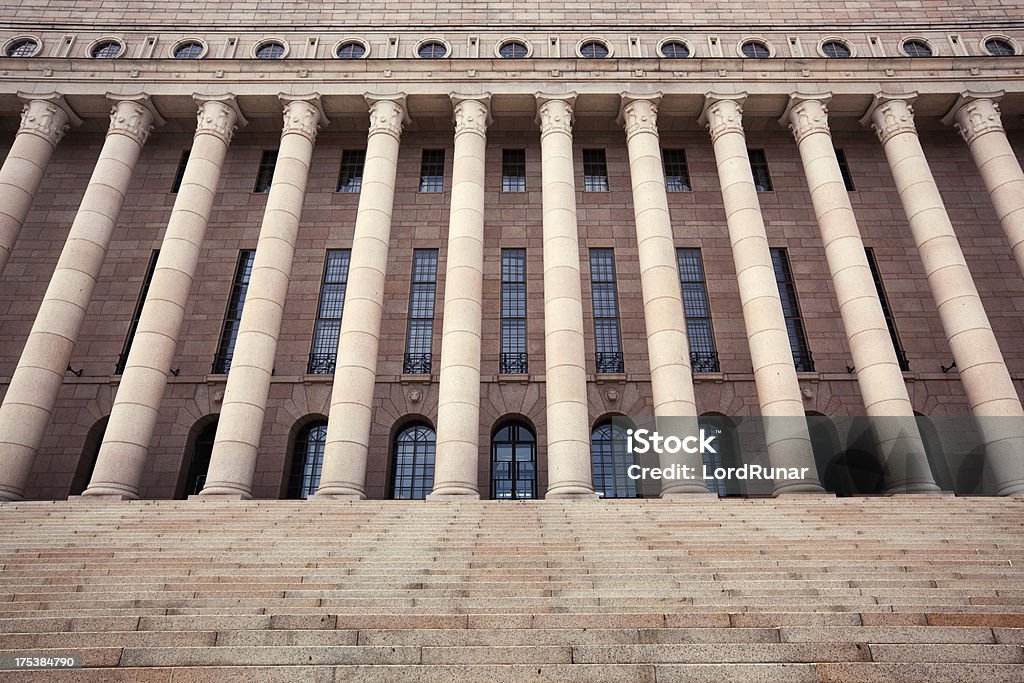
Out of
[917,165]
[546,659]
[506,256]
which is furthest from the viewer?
[506,256]

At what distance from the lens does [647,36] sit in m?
30.5

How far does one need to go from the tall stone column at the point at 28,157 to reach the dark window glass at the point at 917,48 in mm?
37545

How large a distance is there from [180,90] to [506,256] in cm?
1573

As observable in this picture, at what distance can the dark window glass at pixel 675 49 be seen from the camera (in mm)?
30188

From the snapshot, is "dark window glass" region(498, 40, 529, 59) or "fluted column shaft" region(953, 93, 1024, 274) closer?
"fluted column shaft" region(953, 93, 1024, 274)

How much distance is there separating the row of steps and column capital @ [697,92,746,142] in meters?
16.5

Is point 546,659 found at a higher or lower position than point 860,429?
lower

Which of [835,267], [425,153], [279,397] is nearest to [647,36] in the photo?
[425,153]

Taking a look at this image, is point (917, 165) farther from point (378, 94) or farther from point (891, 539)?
point (378, 94)

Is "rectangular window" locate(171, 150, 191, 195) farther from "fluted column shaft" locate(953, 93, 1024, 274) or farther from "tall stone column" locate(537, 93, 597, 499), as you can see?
"fluted column shaft" locate(953, 93, 1024, 274)

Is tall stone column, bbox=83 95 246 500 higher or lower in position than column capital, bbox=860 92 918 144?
lower

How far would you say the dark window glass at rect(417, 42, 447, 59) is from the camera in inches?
1190

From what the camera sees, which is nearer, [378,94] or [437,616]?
[437,616]

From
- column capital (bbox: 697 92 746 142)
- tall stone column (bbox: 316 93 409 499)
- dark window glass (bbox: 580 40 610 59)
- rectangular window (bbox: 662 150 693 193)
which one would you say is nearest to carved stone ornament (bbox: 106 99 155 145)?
tall stone column (bbox: 316 93 409 499)
